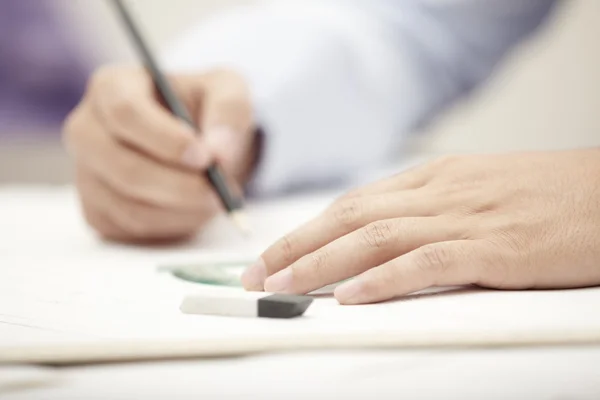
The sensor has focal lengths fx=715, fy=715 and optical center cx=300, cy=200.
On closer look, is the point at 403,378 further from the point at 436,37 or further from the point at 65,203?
the point at 436,37

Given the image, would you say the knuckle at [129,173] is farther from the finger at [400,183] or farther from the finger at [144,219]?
the finger at [400,183]

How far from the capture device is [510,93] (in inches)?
60.2

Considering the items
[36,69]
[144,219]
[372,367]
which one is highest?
[36,69]

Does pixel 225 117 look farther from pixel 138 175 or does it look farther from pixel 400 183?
pixel 400 183

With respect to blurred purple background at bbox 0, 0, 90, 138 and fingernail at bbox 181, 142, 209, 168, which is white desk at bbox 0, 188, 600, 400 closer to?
fingernail at bbox 181, 142, 209, 168

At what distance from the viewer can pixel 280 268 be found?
15.5 inches

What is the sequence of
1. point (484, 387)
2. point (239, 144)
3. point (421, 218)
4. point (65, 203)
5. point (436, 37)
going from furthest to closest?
1. point (436, 37)
2. point (65, 203)
3. point (239, 144)
4. point (421, 218)
5. point (484, 387)

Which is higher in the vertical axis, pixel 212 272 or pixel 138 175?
pixel 138 175

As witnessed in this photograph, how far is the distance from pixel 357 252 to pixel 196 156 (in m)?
0.24

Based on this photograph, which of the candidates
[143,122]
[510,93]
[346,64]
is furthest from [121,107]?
[510,93]

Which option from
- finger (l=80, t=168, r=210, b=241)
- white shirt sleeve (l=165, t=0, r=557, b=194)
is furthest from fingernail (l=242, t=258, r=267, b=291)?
white shirt sleeve (l=165, t=0, r=557, b=194)

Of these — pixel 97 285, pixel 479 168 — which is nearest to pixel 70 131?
pixel 97 285

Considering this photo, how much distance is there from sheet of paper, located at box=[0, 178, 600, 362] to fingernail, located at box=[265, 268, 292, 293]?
0.07ft

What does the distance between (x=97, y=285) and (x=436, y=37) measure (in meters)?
0.85
